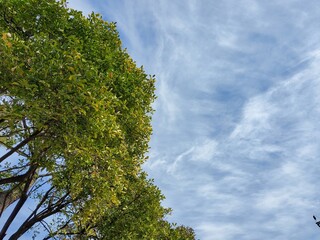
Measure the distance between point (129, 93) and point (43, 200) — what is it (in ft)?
27.8

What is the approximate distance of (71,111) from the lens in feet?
37.6

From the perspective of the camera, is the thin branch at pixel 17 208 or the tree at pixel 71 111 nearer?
the tree at pixel 71 111

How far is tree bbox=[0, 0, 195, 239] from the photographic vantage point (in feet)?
36.5

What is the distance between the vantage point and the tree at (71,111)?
11.1 m

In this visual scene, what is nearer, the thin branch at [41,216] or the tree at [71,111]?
the tree at [71,111]

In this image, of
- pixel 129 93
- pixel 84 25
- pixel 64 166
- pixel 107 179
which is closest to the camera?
pixel 107 179

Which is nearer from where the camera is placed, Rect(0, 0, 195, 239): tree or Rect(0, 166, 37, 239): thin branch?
Rect(0, 0, 195, 239): tree

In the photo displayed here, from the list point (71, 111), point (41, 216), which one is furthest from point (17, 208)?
point (71, 111)

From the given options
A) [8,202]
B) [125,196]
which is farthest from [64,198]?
[8,202]

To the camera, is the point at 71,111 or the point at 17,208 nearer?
the point at 71,111

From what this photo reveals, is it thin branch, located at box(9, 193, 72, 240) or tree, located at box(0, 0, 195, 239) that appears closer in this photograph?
tree, located at box(0, 0, 195, 239)

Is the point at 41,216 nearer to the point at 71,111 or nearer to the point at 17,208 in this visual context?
the point at 17,208

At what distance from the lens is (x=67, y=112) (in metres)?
11.5

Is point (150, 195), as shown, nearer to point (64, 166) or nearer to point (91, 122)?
point (64, 166)
